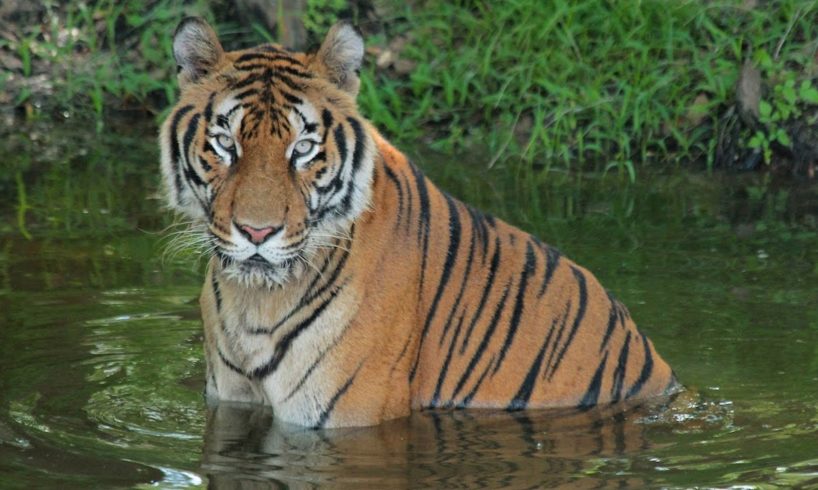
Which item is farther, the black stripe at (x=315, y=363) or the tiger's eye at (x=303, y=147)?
the black stripe at (x=315, y=363)

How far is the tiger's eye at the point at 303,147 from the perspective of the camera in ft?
13.3

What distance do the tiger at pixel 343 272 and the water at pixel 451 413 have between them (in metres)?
0.11

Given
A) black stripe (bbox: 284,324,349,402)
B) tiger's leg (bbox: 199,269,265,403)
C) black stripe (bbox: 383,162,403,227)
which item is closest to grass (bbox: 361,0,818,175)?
black stripe (bbox: 383,162,403,227)

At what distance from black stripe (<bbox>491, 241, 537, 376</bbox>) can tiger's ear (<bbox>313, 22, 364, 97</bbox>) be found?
31.5 inches

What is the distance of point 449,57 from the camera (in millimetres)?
8930

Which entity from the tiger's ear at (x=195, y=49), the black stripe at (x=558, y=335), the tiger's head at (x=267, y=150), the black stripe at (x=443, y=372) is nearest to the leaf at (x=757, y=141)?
the black stripe at (x=558, y=335)

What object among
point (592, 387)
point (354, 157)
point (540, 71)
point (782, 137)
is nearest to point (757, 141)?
point (782, 137)

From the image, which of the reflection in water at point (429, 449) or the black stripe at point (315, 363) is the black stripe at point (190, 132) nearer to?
the black stripe at point (315, 363)

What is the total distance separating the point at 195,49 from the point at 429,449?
1.32 metres

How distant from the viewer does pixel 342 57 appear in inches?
163

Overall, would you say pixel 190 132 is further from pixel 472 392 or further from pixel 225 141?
pixel 472 392

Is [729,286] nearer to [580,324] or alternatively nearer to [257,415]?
[580,324]

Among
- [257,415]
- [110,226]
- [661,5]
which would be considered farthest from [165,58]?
[257,415]

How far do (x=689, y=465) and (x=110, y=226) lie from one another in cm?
355
